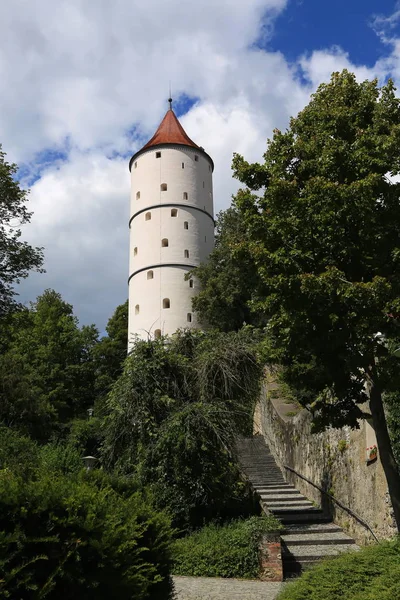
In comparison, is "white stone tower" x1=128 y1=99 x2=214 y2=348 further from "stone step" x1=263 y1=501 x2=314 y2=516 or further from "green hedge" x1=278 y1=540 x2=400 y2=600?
"green hedge" x1=278 y1=540 x2=400 y2=600

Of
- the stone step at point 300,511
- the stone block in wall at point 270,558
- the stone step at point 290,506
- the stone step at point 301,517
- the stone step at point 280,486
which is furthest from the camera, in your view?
the stone step at point 280,486

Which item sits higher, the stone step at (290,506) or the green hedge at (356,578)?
the stone step at (290,506)

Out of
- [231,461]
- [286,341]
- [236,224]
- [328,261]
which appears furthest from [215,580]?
[236,224]

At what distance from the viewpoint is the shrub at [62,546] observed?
14.0 ft

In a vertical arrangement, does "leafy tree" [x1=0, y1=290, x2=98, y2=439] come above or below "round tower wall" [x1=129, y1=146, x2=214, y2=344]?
below

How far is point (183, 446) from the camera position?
500 inches

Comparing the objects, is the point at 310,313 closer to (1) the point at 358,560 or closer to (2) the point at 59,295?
(1) the point at 358,560

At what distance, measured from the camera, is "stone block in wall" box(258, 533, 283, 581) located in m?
10.5

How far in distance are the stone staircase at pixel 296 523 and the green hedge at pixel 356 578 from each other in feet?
6.70

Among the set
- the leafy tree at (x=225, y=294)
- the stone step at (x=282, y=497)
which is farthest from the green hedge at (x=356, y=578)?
the leafy tree at (x=225, y=294)

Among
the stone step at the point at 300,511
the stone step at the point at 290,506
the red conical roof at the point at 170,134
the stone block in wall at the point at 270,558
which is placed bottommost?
the stone block in wall at the point at 270,558

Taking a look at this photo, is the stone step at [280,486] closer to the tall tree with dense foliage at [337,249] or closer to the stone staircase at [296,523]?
the stone staircase at [296,523]

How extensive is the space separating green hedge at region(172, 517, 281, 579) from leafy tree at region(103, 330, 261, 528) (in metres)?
1.32

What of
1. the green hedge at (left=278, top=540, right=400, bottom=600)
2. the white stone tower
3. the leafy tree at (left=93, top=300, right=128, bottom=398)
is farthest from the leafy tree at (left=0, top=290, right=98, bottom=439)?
the green hedge at (left=278, top=540, right=400, bottom=600)
